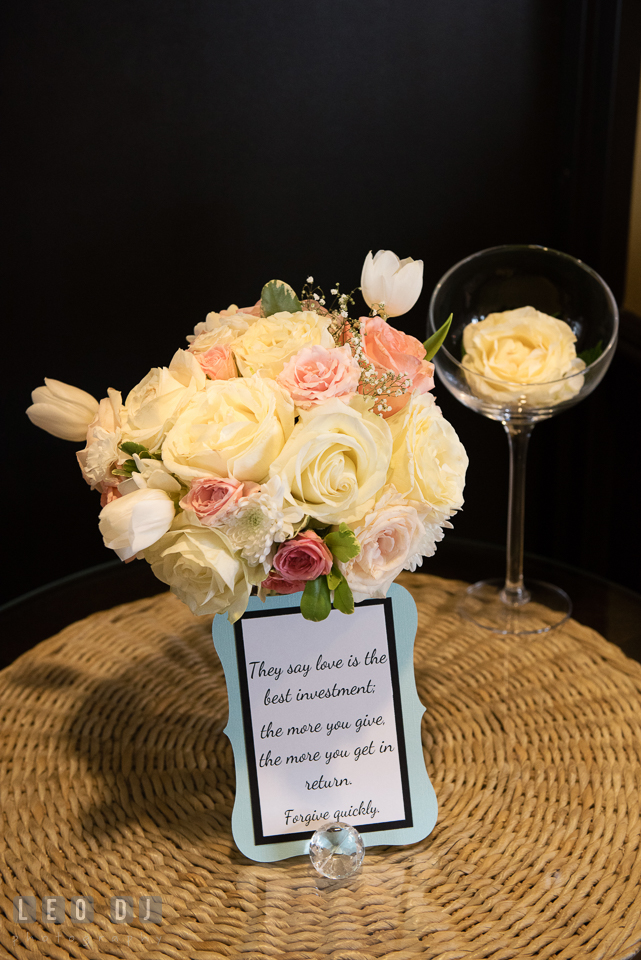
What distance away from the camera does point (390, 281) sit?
803 mm

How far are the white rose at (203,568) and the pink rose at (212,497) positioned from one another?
0.01 m

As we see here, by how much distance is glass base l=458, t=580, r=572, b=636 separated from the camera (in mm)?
1164

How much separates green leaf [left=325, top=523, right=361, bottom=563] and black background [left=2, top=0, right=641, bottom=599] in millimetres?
933

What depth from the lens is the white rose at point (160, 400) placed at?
71 centimetres

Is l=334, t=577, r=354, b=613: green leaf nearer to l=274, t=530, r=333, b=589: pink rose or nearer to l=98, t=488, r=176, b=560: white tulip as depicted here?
l=274, t=530, r=333, b=589: pink rose

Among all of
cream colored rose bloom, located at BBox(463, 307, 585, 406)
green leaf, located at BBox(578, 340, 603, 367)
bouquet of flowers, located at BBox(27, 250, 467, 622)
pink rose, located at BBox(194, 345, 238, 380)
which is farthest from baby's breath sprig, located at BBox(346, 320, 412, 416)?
green leaf, located at BBox(578, 340, 603, 367)

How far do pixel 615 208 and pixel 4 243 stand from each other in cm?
107

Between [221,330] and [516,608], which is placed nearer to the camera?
[221,330]

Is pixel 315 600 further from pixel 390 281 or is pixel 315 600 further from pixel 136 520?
pixel 390 281

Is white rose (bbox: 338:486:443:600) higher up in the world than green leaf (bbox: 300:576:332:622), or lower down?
higher up

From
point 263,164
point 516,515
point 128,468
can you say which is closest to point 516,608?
point 516,515

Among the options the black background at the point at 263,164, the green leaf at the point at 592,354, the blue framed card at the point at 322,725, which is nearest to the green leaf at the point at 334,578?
the blue framed card at the point at 322,725

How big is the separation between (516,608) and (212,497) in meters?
0.67

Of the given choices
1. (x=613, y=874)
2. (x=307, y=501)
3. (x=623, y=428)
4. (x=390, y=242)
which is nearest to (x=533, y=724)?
(x=613, y=874)
